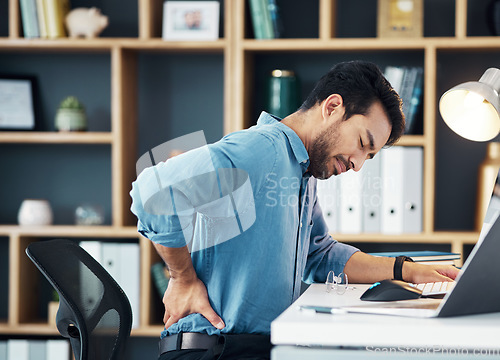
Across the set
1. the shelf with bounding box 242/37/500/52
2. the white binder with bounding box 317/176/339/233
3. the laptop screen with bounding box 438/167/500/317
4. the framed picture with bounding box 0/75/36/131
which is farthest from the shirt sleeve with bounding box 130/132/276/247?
the framed picture with bounding box 0/75/36/131

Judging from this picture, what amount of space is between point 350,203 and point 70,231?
3.85 ft

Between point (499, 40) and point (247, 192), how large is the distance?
5.56 ft

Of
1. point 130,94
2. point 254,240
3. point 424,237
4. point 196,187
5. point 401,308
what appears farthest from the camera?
point 130,94

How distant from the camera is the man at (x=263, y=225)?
4.10 ft

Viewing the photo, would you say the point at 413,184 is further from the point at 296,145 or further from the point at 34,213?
the point at 34,213

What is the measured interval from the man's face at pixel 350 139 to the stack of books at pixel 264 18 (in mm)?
1289

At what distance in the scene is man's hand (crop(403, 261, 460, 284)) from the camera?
1.41 m

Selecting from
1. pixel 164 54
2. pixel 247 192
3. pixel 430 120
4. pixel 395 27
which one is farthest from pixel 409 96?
pixel 247 192

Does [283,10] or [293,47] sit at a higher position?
[283,10]

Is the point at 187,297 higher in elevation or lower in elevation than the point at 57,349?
higher

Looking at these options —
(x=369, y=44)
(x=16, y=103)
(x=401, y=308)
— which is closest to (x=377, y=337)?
(x=401, y=308)

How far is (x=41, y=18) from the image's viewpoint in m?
2.67

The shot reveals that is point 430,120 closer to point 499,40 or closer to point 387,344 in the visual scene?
point 499,40

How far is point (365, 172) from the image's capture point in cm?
253
